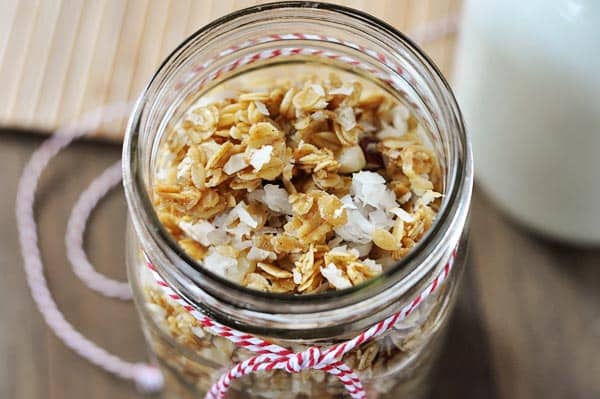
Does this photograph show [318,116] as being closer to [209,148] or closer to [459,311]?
[209,148]

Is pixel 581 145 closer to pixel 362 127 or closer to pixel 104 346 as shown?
pixel 362 127

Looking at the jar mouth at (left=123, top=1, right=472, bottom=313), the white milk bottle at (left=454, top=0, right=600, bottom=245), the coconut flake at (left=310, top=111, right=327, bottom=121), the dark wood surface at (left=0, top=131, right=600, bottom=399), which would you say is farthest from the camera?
the dark wood surface at (left=0, top=131, right=600, bottom=399)

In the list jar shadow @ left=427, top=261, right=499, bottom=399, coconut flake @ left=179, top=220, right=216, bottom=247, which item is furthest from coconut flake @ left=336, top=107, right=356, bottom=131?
jar shadow @ left=427, top=261, right=499, bottom=399

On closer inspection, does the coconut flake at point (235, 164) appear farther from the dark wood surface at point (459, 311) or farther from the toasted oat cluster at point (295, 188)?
the dark wood surface at point (459, 311)

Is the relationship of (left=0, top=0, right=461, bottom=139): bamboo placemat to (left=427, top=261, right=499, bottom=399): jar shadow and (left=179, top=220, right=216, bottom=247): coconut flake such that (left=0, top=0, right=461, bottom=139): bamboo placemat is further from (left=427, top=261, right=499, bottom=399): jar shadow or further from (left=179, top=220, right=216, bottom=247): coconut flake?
(left=179, top=220, right=216, bottom=247): coconut flake

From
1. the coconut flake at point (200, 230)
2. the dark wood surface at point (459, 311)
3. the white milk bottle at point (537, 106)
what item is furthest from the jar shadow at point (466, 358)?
the coconut flake at point (200, 230)

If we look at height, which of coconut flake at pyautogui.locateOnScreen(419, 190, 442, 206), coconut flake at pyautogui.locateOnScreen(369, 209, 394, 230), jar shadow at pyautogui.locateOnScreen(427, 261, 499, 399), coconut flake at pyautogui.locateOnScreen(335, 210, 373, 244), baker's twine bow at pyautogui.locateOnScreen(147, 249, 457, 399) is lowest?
jar shadow at pyautogui.locateOnScreen(427, 261, 499, 399)

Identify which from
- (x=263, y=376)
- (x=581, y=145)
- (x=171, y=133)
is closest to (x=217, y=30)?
(x=171, y=133)

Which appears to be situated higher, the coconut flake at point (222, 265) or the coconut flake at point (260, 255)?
the coconut flake at point (260, 255)
